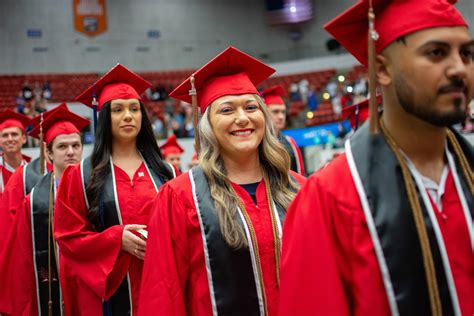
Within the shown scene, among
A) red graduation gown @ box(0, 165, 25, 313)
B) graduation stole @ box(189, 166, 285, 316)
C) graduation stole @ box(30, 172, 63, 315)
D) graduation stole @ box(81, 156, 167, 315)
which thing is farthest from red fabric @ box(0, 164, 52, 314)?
graduation stole @ box(189, 166, 285, 316)

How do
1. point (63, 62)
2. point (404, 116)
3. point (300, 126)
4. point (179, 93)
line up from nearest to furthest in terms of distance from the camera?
point (404, 116), point (179, 93), point (300, 126), point (63, 62)

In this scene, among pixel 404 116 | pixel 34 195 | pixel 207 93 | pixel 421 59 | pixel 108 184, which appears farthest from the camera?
pixel 34 195

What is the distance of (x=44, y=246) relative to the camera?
406 centimetres

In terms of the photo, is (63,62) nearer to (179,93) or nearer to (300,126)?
(300,126)

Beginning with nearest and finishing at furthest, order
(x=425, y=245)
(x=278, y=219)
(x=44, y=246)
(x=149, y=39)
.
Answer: (x=425, y=245), (x=278, y=219), (x=44, y=246), (x=149, y=39)

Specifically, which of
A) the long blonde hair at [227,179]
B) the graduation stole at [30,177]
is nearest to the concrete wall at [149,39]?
the graduation stole at [30,177]

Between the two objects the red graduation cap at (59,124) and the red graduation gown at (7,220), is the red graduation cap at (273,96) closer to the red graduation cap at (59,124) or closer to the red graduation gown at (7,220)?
the red graduation cap at (59,124)

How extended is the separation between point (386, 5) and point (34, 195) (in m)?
3.12

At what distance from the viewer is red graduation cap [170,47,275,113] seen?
8.61 ft

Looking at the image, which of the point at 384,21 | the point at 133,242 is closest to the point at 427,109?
the point at 384,21

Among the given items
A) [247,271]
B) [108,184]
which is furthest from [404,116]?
[108,184]

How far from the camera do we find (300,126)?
18.2 meters

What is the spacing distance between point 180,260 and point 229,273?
0.21 m

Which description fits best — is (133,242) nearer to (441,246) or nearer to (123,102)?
(123,102)
